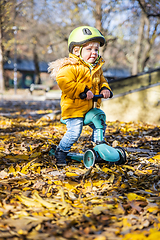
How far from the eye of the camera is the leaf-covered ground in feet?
5.76

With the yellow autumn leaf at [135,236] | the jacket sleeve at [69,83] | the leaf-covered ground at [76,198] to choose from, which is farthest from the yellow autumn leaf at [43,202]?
the jacket sleeve at [69,83]

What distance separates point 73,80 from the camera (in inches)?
118

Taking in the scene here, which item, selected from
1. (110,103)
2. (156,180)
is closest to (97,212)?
(156,180)

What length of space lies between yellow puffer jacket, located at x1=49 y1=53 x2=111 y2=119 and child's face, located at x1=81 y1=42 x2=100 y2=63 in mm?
79

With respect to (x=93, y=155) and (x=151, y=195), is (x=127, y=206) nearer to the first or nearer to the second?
(x=151, y=195)

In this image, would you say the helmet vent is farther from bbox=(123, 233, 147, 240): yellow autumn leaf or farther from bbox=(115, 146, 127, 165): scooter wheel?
bbox=(123, 233, 147, 240): yellow autumn leaf

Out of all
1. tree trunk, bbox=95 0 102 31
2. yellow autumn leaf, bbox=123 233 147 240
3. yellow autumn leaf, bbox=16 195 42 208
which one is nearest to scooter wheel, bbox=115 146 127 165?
yellow autumn leaf, bbox=16 195 42 208

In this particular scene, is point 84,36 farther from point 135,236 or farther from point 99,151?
point 135,236

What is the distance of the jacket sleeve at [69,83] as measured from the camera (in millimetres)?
2939

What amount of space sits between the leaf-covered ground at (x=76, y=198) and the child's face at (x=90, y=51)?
134 cm

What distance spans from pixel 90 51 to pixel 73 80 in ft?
1.44

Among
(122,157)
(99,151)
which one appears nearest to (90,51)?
(99,151)

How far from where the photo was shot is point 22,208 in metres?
2.08

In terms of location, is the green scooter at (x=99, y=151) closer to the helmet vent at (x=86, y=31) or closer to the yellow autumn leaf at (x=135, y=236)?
the helmet vent at (x=86, y=31)
